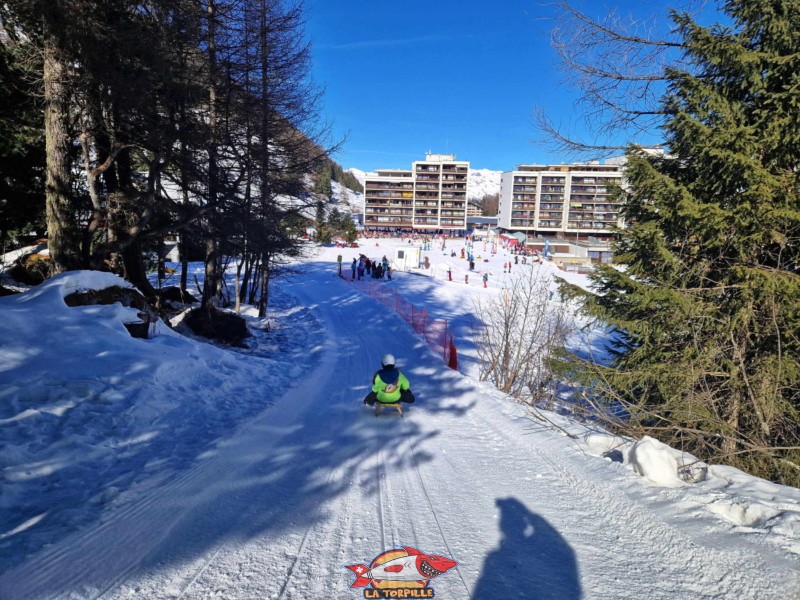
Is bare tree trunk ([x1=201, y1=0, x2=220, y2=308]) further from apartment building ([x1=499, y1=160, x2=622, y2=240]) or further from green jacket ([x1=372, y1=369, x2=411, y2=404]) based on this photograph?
apartment building ([x1=499, y1=160, x2=622, y2=240])

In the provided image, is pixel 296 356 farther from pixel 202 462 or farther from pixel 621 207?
pixel 621 207

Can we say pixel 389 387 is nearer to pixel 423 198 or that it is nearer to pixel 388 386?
pixel 388 386

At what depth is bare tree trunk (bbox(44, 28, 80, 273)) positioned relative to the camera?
826 cm

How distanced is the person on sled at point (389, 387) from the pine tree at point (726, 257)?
3119 millimetres

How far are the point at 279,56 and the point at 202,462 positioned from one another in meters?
12.5

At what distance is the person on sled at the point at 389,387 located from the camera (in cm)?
684

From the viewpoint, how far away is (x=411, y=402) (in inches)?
279

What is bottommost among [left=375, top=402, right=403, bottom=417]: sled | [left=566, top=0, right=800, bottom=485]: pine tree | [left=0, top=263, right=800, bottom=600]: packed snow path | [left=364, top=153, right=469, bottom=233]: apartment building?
[left=375, top=402, right=403, bottom=417]: sled

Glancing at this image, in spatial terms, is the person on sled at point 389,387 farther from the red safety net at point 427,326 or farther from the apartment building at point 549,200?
the apartment building at point 549,200

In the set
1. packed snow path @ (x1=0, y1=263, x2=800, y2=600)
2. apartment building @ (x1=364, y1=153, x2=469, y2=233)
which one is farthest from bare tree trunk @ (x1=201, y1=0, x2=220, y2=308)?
apartment building @ (x1=364, y1=153, x2=469, y2=233)

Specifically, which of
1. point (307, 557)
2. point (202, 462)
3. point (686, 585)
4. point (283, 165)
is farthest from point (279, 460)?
point (283, 165)

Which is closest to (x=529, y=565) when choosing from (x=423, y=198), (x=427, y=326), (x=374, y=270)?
(x=427, y=326)

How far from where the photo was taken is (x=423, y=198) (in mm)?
103562

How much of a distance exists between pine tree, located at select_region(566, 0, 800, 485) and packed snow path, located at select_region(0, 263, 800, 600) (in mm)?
2157
